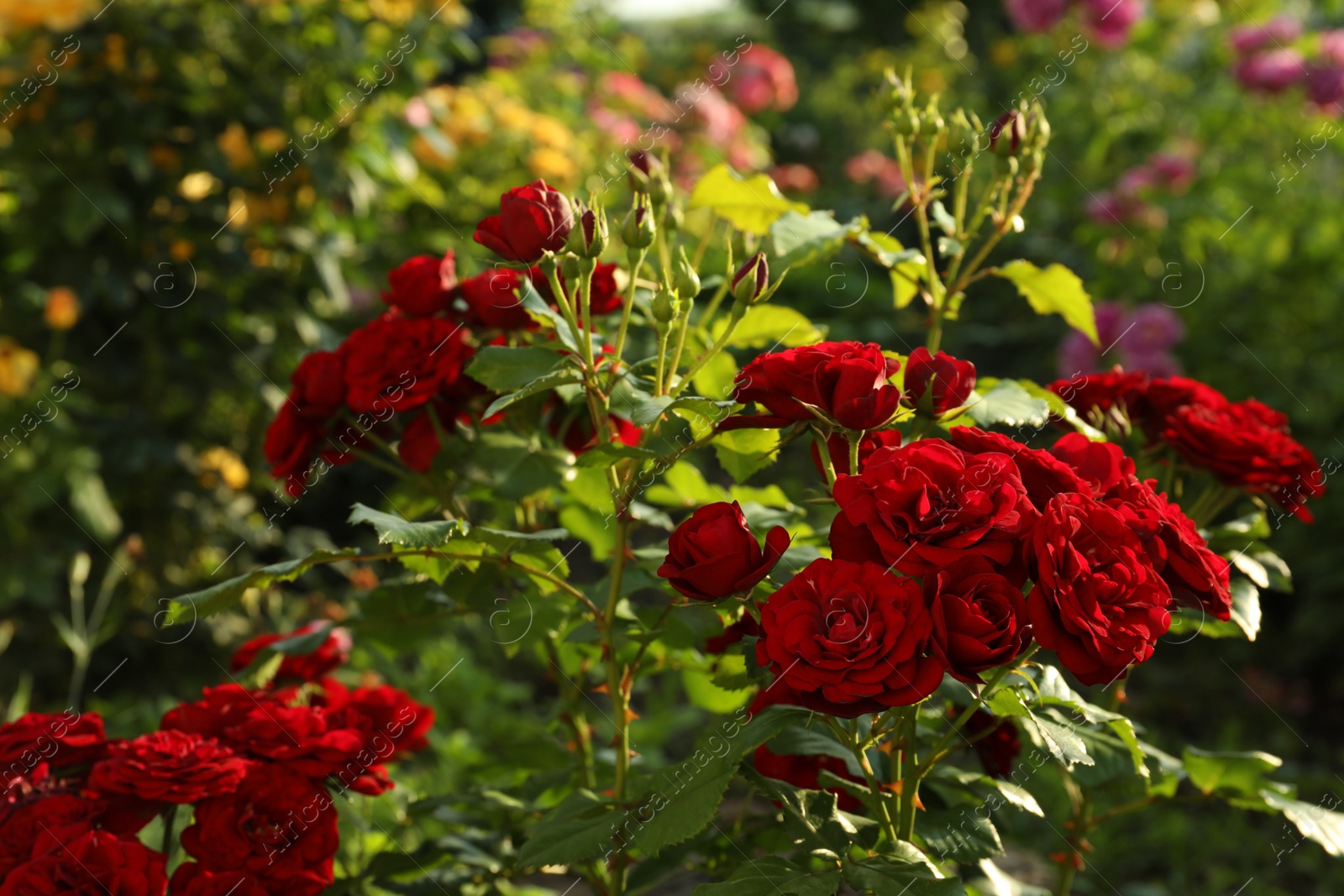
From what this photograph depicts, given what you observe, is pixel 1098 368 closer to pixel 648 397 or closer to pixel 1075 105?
pixel 1075 105

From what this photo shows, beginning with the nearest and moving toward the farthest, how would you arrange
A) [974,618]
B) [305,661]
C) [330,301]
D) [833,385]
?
[974,618] < [833,385] < [305,661] < [330,301]

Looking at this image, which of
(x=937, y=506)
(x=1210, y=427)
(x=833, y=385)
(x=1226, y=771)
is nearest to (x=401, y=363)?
(x=833, y=385)

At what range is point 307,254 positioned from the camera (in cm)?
269

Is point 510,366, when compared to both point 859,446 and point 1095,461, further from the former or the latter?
point 1095,461

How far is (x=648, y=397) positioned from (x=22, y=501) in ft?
7.26

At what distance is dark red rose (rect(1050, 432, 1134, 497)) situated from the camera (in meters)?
0.91

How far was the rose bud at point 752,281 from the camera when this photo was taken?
3.07 ft

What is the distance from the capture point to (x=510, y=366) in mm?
1013

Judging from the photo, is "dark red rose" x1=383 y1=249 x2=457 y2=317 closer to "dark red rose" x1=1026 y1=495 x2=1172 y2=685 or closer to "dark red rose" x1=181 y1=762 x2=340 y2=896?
"dark red rose" x1=181 y1=762 x2=340 y2=896

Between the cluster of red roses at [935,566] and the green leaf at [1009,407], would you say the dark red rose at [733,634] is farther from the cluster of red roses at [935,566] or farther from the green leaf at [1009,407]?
the green leaf at [1009,407]

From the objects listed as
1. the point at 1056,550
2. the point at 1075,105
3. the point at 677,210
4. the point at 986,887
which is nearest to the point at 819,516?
the point at 986,887

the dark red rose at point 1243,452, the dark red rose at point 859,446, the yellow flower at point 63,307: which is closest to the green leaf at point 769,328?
the dark red rose at point 859,446

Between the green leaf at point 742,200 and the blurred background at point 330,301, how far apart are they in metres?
0.64

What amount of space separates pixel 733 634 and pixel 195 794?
52cm
